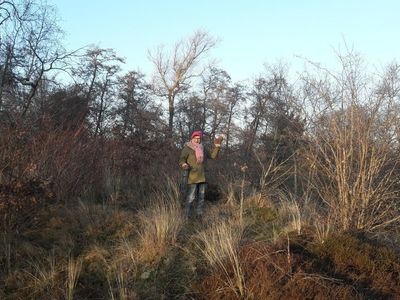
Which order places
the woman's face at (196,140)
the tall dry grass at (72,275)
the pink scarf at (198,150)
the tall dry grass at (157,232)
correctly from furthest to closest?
1. the woman's face at (196,140)
2. the pink scarf at (198,150)
3. the tall dry grass at (157,232)
4. the tall dry grass at (72,275)

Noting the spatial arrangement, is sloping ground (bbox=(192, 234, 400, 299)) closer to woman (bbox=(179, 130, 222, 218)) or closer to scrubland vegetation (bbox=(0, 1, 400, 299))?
scrubland vegetation (bbox=(0, 1, 400, 299))

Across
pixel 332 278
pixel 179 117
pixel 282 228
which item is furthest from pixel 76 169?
pixel 179 117

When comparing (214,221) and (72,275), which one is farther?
(214,221)

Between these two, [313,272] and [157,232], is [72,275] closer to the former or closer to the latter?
[157,232]

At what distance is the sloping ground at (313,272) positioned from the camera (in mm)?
5402

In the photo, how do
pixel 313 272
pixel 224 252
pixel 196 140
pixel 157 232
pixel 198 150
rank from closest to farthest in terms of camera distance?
1. pixel 313 272
2. pixel 224 252
3. pixel 157 232
4. pixel 198 150
5. pixel 196 140

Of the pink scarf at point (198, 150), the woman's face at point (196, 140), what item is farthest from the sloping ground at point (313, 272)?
the woman's face at point (196, 140)

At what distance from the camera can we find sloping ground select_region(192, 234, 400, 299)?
17.7 feet

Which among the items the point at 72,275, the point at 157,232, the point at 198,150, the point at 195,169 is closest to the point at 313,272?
the point at 157,232

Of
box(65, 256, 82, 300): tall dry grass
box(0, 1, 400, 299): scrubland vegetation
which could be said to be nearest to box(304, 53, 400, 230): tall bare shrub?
box(0, 1, 400, 299): scrubland vegetation

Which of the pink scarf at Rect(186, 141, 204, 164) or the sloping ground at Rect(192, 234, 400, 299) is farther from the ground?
the pink scarf at Rect(186, 141, 204, 164)

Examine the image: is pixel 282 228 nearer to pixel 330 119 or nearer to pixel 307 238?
pixel 307 238

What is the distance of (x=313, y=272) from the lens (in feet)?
19.3

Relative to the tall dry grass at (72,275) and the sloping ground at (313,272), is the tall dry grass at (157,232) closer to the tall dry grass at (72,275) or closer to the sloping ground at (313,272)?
the tall dry grass at (72,275)
